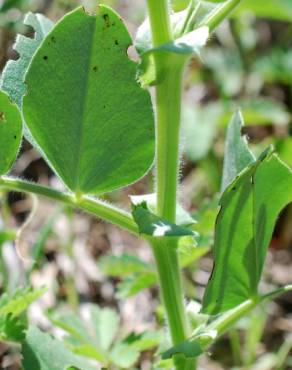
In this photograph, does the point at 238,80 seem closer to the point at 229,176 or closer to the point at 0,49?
the point at 0,49

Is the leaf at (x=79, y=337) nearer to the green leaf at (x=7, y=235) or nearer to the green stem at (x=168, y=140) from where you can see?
the green leaf at (x=7, y=235)

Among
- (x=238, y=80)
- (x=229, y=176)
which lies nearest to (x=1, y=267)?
(x=229, y=176)

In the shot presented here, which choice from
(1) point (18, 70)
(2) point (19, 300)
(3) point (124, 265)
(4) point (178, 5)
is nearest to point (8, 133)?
(1) point (18, 70)

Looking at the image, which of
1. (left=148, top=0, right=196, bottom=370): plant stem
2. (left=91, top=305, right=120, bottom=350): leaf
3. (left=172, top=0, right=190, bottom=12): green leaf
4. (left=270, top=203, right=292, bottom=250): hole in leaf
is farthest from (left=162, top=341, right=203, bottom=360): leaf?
(left=270, top=203, right=292, bottom=250): hole in leaf

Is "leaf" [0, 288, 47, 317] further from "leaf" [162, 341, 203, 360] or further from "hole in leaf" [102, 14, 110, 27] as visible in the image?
"hole in leaf" [102, 14, 110, 27]

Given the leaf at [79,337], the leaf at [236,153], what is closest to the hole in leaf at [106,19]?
the leaf at [236,153]

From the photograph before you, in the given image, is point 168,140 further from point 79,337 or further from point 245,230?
point 79,337
